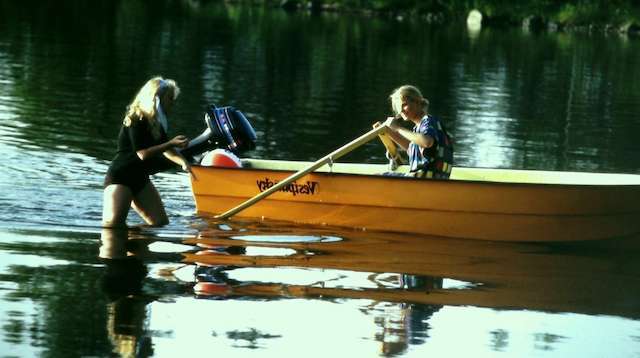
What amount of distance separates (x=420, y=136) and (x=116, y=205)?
2746mm

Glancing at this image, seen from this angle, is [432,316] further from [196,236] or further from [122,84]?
[122,84]

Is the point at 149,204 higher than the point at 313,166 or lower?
lower

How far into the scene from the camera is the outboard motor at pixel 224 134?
544 inches

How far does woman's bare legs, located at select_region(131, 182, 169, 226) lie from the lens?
12.9 metres

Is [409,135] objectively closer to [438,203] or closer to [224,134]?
[438,203]

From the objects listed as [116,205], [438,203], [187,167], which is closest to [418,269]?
[438,203]

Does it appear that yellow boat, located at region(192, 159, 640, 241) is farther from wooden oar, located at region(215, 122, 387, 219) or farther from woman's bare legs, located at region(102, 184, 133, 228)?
woman's bare legs, located at region(102, 184, 133, 228)

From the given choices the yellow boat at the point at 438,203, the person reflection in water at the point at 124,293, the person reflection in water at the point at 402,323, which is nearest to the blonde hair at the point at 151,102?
the person reflection in water at the point at 124,293

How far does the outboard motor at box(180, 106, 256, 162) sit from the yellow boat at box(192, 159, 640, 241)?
43cm

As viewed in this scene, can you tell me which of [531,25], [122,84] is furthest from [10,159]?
[531,25]

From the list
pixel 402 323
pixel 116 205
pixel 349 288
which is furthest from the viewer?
pixel 116 205

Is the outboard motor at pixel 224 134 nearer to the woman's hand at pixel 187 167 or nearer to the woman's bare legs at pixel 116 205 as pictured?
the woman's hand at pixel 187 167

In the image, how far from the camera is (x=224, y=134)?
45.4ft

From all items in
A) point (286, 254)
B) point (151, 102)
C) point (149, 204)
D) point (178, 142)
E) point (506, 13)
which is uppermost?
point (151, 102)
